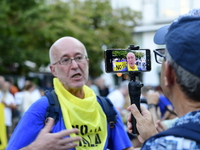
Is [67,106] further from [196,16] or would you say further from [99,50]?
[99,50]

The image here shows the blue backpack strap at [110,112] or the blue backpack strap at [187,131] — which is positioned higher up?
the blue backpack strap at [187,131]

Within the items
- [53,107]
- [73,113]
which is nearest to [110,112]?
[73,113]

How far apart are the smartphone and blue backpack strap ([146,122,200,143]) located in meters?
0.87

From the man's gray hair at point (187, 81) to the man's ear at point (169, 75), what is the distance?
1.0 inches

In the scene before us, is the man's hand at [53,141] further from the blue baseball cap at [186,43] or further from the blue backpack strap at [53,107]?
the blue baseball cap at [186,43]

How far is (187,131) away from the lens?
1.35 meters

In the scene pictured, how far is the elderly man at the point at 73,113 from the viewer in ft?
8.31

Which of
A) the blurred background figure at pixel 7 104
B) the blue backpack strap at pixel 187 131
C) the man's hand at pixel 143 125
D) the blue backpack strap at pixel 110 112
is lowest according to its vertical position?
the blurred background figure at pixel 7 104

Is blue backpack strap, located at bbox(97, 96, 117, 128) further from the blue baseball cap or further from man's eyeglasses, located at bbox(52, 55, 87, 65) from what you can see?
the blue baseball cap

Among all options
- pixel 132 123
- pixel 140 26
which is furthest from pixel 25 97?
pixel 140 26

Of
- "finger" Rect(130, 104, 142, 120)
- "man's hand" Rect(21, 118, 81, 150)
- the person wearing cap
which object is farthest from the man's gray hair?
"man's hand" Rect(21, 118, 81, 150)

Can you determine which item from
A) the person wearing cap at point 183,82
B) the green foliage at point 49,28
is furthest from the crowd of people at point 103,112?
the green foliage at point 49,28

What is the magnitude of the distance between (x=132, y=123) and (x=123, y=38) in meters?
26.6

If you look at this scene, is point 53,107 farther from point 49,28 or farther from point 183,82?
point 49,28
